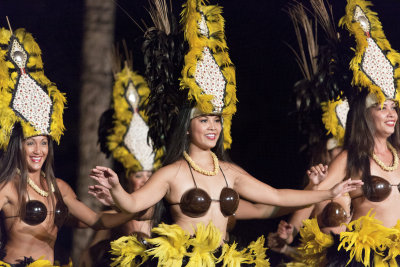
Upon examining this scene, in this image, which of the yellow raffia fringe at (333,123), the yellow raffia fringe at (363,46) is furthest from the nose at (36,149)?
the yellow raffia fringe at (333,123)

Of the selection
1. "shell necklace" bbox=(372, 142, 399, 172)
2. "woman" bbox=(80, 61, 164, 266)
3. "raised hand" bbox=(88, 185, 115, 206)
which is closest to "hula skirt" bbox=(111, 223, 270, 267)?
"raised hand" bbox=(88, 185, 115, 206)

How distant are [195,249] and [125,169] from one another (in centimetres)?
181

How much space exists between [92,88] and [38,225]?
2.03 meters

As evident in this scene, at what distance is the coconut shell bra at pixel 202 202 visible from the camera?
12.9 feet

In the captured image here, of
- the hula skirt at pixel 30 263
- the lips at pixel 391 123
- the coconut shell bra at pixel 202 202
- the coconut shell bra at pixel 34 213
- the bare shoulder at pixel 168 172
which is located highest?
the lips at pixel 391 123

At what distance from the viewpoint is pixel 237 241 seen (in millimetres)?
4184

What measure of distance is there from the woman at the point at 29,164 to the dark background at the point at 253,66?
1894 mm

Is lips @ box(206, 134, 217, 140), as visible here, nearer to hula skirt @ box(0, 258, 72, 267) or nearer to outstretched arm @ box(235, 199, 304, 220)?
outstretched arm @ box(235, 199, 304, 220)

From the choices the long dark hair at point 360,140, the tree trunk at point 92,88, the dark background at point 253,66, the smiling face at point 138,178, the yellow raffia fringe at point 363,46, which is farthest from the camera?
the dark background at point 253,66

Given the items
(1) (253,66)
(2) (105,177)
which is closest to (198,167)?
(2) (105,177)

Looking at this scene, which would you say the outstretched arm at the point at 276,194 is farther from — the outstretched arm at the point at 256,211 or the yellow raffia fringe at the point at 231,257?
the yellow raffia fringe at the point at 231,257

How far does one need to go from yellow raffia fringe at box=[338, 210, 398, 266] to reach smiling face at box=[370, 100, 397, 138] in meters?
0.59

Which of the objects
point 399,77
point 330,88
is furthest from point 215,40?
point 399,77

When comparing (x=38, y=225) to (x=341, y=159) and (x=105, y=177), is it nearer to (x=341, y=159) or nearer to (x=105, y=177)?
(x=105, y=177)
